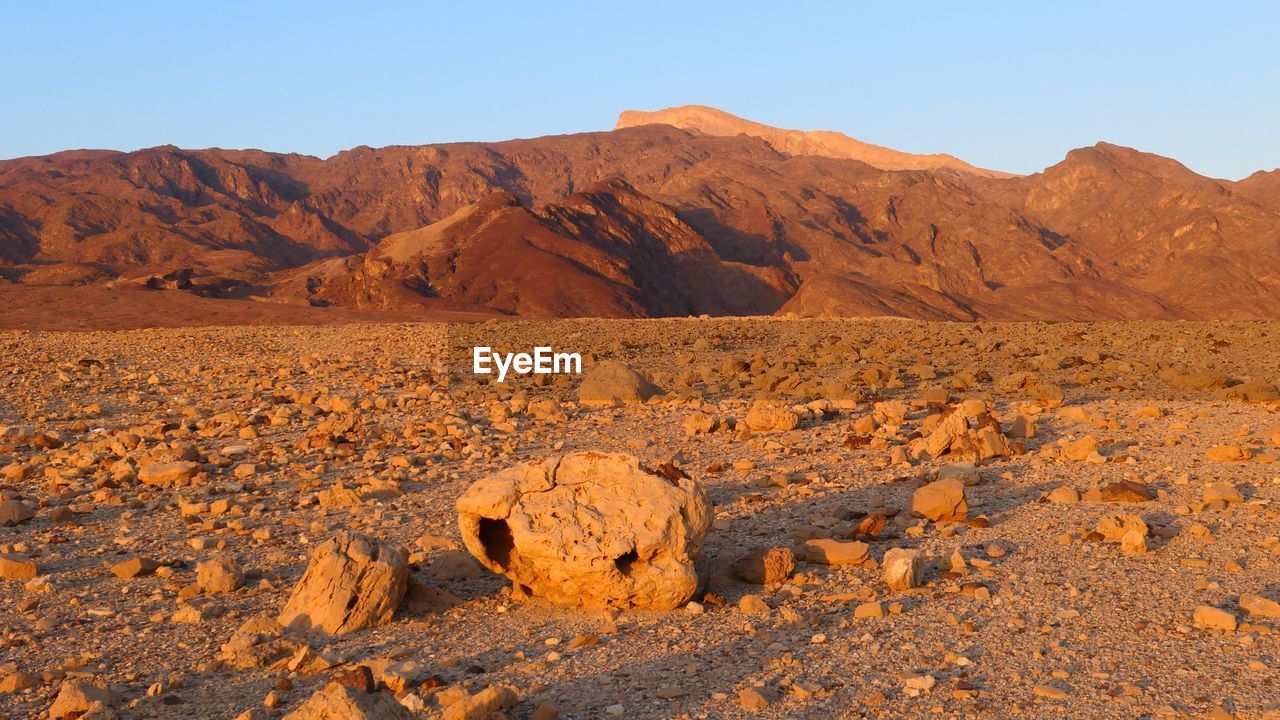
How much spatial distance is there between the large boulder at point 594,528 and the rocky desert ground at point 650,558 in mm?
17

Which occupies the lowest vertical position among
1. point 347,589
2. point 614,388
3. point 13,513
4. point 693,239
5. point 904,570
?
point 13,513

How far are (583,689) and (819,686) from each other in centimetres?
112

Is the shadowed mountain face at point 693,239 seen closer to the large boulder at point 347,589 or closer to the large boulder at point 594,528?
the large boulder at point 594,528

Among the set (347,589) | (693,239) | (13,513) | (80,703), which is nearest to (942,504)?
(347,589)

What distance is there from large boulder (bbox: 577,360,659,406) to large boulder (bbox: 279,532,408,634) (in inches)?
309

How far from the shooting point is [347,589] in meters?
5.95

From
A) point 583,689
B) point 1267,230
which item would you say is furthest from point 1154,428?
point 1267,230

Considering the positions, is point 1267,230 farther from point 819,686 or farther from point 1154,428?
point 819,686

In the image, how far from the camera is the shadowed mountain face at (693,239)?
64.1 meters

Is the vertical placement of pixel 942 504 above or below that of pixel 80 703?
above

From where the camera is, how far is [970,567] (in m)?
6.64

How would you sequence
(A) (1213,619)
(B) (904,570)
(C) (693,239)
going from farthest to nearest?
1. (C) (693,239)
2. (B) (904,570)
3. (A) (1213,619)

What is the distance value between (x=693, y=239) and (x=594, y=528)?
73943 mm

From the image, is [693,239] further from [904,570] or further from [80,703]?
[80,703]
